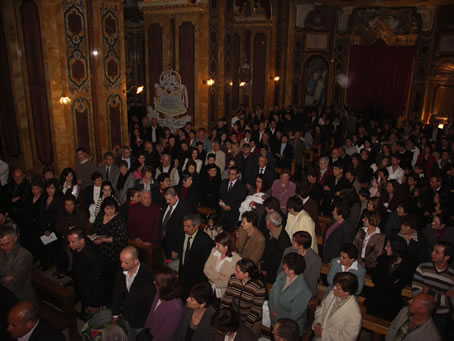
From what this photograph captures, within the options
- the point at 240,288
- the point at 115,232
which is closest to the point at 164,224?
the point at 115,232

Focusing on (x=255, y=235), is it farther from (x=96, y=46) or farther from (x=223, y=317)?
(x=96, y=46)

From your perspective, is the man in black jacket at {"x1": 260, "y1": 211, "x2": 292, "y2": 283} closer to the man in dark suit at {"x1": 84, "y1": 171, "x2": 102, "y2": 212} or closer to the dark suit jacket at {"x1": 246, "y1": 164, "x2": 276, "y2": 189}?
the dark suit jacket at {"x1": 246, "y1": 164, "x2": 276, "y2": 189}

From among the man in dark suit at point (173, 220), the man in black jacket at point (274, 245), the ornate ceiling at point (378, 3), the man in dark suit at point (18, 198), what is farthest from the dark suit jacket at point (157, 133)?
the ornate ceiling at point (378, 3)

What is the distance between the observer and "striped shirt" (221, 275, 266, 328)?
11.9ft

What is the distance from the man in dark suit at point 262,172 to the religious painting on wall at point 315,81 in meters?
11.8

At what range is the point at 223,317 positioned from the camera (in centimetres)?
305

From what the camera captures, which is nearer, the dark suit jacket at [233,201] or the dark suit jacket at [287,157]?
the dark suit jacket at [233,201]

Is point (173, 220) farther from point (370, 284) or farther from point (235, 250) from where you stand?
point (370, 284)

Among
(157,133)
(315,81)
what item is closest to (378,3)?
(315,81)

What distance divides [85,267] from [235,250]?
72.9 inches

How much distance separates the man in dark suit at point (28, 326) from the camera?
3.17m

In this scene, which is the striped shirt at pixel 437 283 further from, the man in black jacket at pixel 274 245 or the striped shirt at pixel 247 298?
the striped shirt at pixel 247 298

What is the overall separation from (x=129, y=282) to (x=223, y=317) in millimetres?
1345

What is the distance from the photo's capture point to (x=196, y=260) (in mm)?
4578
